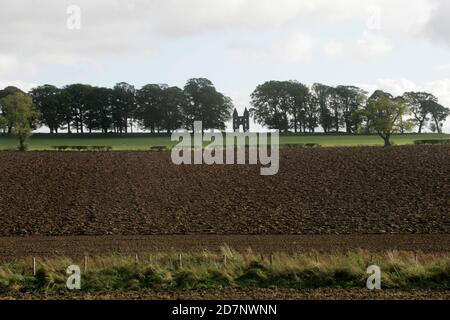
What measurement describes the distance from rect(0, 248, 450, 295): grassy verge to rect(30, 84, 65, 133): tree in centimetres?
7872

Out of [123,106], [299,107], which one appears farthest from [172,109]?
[299,107]

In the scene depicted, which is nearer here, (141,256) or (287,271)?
(287,271)

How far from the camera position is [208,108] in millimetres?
94750

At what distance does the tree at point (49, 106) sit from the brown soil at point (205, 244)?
6881cm

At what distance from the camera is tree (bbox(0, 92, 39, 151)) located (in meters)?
71.6

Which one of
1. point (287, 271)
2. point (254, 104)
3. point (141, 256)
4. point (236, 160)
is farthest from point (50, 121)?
point (287, 271)

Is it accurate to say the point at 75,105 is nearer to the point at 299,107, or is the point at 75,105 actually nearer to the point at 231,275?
the point at 299,107

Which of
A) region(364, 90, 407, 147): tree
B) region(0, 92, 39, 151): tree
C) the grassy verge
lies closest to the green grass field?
region(364, 90, 407, 147): tree

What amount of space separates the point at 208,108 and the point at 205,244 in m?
68.6

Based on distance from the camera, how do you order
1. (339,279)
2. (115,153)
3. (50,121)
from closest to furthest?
(339,279), (115,153), (50,121)

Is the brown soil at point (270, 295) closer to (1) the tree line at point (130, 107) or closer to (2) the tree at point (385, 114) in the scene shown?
(2) the tree at point (385, 114)

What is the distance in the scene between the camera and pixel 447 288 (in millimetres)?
17016

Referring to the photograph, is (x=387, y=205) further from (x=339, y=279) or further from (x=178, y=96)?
(x=178, y=96)
